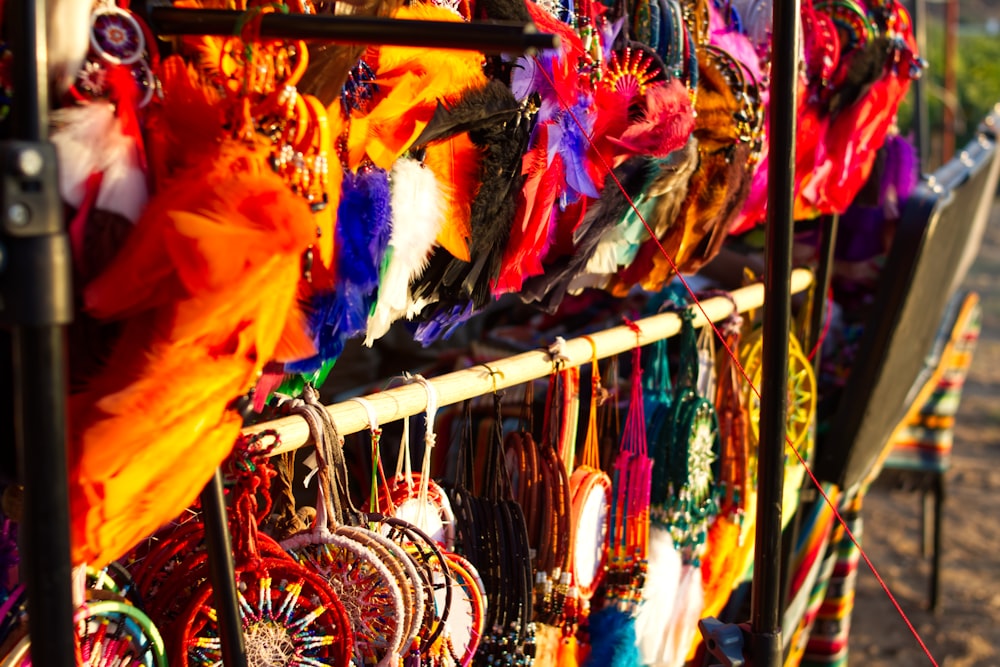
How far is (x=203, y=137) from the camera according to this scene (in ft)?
2.38

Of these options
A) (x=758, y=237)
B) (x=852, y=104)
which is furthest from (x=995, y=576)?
(x=852, y=104)

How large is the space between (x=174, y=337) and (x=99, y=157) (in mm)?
128

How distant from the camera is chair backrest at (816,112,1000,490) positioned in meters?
2.09

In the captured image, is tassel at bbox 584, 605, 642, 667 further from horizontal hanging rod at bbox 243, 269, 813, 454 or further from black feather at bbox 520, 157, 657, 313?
black feather at bbox 520, 157, 657, 313

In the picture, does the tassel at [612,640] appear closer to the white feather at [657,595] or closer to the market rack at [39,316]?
the white feather at [657,595]

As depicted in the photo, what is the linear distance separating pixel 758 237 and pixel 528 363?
1.17 metres

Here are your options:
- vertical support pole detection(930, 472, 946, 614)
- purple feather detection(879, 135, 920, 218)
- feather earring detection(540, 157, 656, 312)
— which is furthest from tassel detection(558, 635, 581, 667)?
vertical support pole detection(930, 472, 946, 614)

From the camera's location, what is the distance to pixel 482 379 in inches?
→ 47.0

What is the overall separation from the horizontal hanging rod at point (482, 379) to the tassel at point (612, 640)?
0.39 meters

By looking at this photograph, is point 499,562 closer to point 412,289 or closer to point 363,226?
point 412,289

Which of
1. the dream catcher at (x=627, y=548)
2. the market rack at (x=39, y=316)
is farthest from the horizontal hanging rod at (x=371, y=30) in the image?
the dream catcher at (x=627, y=548)

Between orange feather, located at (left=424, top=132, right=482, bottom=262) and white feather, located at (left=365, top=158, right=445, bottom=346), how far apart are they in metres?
0.01

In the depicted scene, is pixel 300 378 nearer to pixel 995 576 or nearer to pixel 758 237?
pixel 758 237

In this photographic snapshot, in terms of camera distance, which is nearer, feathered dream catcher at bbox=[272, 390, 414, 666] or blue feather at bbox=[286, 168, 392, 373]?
blue feather at bbox=[286, 168, 392, 373]
